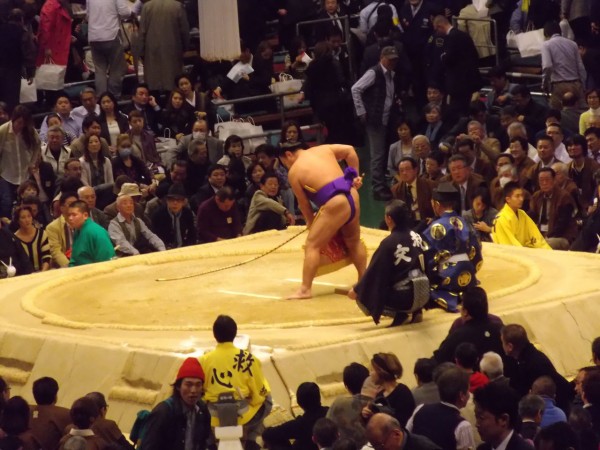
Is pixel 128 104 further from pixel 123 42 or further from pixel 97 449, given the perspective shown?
pixel 97 449

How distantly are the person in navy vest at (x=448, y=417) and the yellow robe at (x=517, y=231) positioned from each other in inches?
152

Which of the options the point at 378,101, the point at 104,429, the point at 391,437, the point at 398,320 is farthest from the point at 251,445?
the point at 378,101

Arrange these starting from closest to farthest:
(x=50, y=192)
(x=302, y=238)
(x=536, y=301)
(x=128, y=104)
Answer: (x=536, y=301), (x=302, y=238), (x=50, y=192), (x=128, y=104)

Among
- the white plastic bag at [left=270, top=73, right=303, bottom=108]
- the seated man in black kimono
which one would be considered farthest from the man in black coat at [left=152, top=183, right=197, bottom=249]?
the seated man in black kimono

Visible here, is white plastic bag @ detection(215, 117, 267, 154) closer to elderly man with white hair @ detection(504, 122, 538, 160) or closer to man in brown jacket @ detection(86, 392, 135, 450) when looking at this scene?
elderly man with white hair @ detection(504, 122, 538, 160)

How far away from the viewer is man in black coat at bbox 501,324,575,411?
7551 millimetres

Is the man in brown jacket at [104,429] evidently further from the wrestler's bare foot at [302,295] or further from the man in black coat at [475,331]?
the wrestler's bare foot at [302,295]

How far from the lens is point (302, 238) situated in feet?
36.0

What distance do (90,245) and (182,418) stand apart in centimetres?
369

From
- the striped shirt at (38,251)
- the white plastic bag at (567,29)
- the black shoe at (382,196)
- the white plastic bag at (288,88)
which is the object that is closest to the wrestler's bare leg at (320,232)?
the striped shirt at (38,251)

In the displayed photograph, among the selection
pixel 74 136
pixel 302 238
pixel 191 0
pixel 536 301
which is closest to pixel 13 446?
pixel 536 301

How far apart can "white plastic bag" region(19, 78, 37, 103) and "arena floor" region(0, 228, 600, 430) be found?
328 cm

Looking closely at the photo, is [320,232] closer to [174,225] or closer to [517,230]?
[517,230]

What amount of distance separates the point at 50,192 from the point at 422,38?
363 centimetres
